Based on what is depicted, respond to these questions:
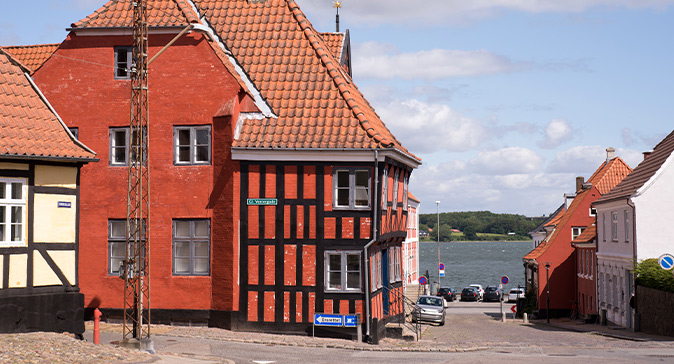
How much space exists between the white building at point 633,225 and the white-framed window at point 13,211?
27.9 metres

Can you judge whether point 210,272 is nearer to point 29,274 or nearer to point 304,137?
point 304,137

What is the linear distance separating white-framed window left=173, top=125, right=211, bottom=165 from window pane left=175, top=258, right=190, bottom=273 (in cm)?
323

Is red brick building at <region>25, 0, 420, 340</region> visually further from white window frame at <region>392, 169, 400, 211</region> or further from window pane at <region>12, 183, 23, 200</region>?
window pane at <region>12, 183, 23, 200</region>

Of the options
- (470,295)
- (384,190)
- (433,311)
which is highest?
(384,190)

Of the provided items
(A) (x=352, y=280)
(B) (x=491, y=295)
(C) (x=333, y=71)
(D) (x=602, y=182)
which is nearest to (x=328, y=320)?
(A) (x=352, y=280)

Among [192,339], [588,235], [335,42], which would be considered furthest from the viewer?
[588,235]

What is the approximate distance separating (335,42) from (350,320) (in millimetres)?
13155

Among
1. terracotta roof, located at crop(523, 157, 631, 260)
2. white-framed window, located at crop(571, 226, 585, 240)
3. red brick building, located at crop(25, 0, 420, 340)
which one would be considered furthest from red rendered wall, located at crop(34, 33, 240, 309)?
white-framed window, located at crop(571, 226, 585, 240)

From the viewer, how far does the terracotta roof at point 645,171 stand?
40.9 meters

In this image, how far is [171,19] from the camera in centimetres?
3025

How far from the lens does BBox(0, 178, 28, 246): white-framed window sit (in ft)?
74.1

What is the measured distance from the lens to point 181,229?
29.7 metres

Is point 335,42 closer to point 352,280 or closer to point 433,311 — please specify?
point 352,280

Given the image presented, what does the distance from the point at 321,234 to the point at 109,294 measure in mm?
7514
